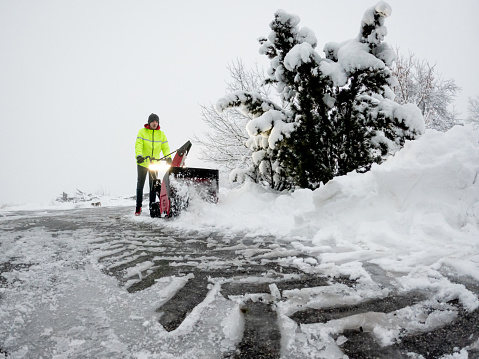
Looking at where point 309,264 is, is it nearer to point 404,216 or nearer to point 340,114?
point 404,216

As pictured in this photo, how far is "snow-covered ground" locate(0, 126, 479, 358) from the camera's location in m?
1.29

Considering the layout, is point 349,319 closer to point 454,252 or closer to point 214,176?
point 454,252

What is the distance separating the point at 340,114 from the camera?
539cm

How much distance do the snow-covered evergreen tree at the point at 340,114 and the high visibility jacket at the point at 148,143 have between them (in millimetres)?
2128

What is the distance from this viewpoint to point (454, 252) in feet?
7.51

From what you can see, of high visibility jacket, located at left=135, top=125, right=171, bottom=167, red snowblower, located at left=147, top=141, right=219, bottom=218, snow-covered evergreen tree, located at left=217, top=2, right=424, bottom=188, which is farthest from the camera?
high visibility jacket, located at left=135, top=125, right=171, bottom=167

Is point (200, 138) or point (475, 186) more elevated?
point (200, 138)

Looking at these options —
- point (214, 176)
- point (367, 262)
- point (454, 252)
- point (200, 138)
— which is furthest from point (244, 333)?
point (200, 138)

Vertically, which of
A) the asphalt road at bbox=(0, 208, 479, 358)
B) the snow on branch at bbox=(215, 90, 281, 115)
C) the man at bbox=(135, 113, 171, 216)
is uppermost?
the snow on branch at bbox=(215, 90, 281, 115)

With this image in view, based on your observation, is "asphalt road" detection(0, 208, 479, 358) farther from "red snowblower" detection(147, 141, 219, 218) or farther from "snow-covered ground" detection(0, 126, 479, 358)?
"red snowblower" detection(147, 141, 219, 218)

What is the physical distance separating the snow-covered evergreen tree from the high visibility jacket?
213cm

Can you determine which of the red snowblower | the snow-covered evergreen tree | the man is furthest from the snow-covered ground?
the man

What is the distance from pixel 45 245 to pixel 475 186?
4.93 metres

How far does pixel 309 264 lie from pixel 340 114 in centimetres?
380
